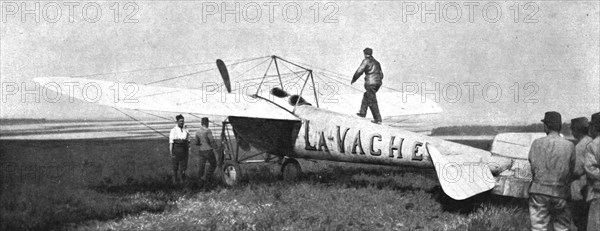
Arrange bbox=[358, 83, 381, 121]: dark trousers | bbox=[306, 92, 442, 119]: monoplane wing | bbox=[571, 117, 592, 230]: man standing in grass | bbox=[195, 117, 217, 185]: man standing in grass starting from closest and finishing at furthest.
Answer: bbox=[571, 117, 592, 230]: man standing in grass, bbox=[358, 83, 381, 121]: dark trousers, bbox=[195, 117, 217, 185]: man standing in grass, bbox=[306, 92, 442, 119]: monoplane wing

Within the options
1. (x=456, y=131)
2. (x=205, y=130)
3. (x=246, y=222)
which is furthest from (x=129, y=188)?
(x=456, y=131)

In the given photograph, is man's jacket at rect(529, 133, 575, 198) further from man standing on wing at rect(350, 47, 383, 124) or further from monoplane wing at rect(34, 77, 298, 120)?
monoplane wing at rect(34, 77, 298, 120)

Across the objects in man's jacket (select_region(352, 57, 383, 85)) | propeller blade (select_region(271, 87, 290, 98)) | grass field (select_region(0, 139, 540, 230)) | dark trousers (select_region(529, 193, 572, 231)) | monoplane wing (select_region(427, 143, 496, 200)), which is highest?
man's jacket (select_region(352, 57, 383, 85))

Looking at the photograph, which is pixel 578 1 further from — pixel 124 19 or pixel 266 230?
pixel 124 19

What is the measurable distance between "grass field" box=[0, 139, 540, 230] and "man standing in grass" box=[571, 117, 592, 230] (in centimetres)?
60

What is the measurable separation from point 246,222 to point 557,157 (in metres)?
3.81

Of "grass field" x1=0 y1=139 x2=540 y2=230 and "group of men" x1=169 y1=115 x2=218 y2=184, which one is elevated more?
"group of men" x1=169 y1=115 x2=218 y2=184

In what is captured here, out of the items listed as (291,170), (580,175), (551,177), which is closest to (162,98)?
(291,170)

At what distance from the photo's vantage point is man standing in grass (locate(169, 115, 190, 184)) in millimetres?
9789

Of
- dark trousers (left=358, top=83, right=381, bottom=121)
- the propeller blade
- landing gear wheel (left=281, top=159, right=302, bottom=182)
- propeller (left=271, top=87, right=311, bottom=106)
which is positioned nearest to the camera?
dark trousers (left=358, top=83, right=381, bottom=121)

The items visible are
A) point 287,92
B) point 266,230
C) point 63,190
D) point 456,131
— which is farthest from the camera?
point 456,131

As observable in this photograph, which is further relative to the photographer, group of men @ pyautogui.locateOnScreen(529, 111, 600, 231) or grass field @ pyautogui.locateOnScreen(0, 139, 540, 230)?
grass field @ pyautogui.locateOnScreen(0, 139, 540, 230)

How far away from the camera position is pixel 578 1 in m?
10.9

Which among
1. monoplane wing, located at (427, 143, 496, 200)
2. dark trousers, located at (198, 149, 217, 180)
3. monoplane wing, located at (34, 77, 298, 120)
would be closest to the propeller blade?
monoplane wing, located at (34, 77, 298, 120)
